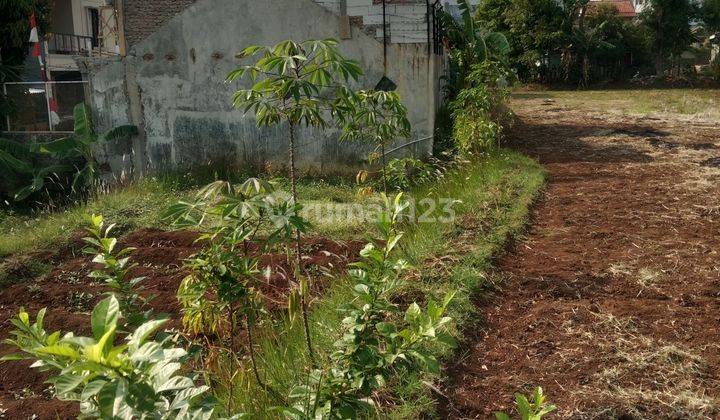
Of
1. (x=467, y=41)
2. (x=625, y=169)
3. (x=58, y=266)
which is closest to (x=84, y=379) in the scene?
(x=58, y=266)

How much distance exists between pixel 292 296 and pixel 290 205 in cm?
107

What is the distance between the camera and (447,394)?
3.58 meters

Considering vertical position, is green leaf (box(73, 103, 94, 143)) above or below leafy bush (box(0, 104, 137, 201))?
above

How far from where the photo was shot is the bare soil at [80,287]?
14.7ft

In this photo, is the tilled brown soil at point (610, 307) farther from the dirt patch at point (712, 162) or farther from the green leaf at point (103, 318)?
the green leaf at point (103, 318)

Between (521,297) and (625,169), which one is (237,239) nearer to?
(521,297)

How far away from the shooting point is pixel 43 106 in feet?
45.3

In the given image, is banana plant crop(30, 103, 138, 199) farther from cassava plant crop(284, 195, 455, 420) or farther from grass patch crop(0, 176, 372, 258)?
cassava plant crop(284, 195, 455, 420)

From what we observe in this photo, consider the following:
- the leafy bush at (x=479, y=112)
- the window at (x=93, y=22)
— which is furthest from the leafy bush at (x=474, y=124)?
the window at (x=93, y=22)

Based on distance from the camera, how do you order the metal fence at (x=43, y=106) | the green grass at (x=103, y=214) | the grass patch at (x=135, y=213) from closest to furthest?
the grass patch at (x=135, y=213) < the green grass at (x=103, y=214) < the metal fence at (x=43, y=106)

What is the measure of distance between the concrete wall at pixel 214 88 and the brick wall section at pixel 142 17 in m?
0.93

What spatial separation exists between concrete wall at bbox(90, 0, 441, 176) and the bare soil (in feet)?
10.8

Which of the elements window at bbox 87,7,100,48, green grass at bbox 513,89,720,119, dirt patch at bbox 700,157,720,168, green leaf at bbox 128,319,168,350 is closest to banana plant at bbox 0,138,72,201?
dirt patch at bbox 700,157,720,168

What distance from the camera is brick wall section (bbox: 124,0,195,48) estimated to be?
11512mm
